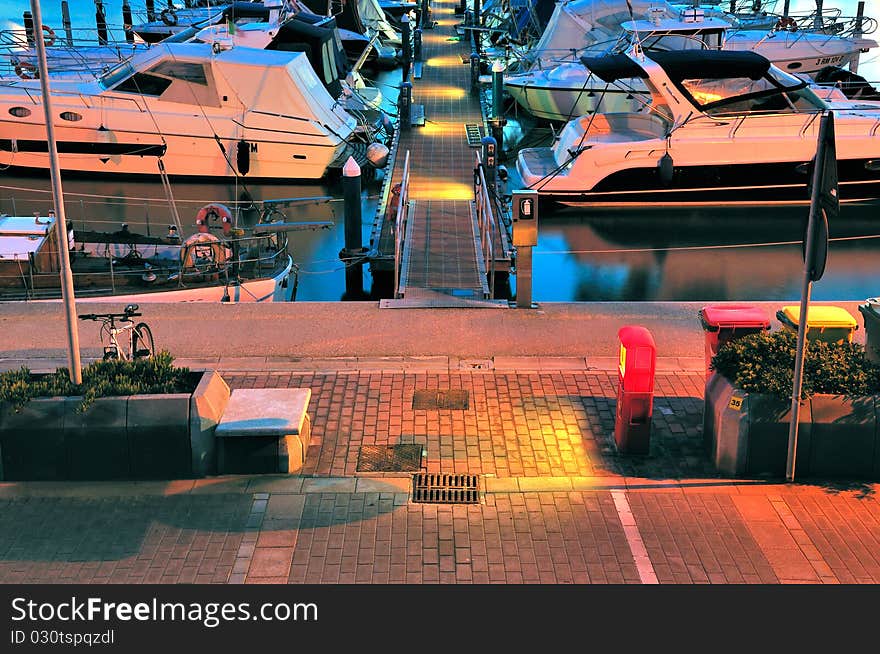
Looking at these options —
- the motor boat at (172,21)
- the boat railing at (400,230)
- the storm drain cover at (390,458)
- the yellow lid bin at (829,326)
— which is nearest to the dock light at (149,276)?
the boat railing at (400,230)

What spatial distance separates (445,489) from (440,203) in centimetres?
1181

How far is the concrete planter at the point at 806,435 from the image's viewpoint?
8234mm

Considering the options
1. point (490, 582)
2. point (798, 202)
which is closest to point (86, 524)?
point (490, 582)

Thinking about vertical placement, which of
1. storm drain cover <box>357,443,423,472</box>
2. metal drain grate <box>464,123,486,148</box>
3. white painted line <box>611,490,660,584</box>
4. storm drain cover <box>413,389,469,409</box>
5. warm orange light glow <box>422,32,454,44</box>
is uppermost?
warm orange light glow <box>422,32,454,44</box>

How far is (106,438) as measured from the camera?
826 centimetres

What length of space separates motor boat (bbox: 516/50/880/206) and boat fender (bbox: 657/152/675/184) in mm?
23

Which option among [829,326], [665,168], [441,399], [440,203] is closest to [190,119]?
[440,203]

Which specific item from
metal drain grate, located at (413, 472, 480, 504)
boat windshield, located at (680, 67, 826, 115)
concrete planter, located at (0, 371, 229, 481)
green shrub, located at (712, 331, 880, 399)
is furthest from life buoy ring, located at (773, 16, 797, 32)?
concrete planter, located at (0, 371, 229, 481)

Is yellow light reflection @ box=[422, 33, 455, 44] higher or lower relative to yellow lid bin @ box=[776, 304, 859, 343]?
higher

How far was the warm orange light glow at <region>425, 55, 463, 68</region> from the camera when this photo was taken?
3603 centimetres

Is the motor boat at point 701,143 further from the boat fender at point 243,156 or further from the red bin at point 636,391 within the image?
the red bin at point 636,391

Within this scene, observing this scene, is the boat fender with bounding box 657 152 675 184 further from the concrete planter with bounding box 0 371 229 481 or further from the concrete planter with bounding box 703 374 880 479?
the concrete planter with bounding box 0 371 229 481

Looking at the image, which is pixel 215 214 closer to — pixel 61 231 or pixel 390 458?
pixel 61 231
